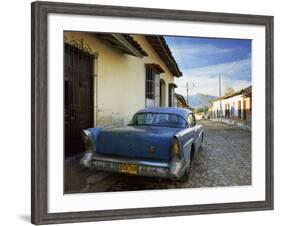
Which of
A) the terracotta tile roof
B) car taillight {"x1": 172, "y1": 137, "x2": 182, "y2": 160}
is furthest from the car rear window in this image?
the terracotta tile roof

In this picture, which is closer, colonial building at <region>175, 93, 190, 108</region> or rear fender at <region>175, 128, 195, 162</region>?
rear fender at <region>175, 128, 195, 162</region>

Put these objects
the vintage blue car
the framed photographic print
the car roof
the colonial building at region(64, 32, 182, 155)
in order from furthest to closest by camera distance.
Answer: the car roof < the vintage blue car < the colonial building at region(64, 32, 182, 155) < the framed photographic print

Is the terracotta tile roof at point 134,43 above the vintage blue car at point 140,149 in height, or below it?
above

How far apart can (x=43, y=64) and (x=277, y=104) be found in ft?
7.84

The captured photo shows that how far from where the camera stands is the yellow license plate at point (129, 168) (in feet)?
13.2

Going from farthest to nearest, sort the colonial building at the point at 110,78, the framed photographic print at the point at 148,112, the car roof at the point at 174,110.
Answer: the car roof at the point at 174,110, the colonial building at the point at 110,78, the framed photographic print at the point at 148,112

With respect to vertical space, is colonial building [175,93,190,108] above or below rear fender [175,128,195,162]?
above

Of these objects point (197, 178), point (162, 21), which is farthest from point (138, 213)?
point (162, 21)

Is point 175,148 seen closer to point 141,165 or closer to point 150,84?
point 141,165

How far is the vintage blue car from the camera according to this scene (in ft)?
13.1

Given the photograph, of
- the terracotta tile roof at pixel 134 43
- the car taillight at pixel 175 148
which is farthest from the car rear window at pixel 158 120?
the terracotta tile roof at pixel 134 43

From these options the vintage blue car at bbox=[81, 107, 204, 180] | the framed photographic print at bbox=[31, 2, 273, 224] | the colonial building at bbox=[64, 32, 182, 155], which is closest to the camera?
the framed photographic print at bbox=[31, 2, 273, 224]

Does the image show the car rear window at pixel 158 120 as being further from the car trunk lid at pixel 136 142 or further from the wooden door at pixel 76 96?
the wooden door at pixel 76 96

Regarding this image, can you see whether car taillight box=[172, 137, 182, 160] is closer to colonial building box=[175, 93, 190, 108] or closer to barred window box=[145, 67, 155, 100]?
colonial building box=[175, 93, 190, 108]
